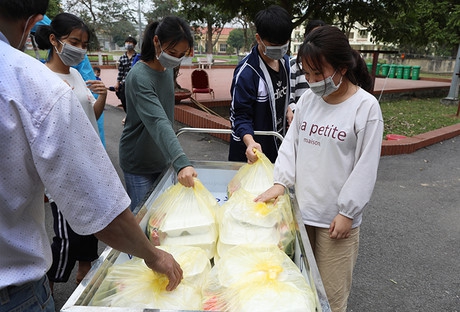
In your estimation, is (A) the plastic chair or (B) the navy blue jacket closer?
(B) the navy blue jacket

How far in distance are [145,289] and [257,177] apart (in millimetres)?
1037

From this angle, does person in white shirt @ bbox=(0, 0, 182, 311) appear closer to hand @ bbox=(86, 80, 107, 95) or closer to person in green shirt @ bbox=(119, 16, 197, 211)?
person in green shirt @ bbox=(119, 16, 197, 211)

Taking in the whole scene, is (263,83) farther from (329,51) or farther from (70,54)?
(70,54)

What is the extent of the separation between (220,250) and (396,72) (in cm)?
2483

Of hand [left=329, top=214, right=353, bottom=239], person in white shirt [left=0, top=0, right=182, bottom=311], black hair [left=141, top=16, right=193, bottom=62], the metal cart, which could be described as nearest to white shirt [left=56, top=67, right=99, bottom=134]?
black hair [left=141, top=16, right=193, bottom=62]

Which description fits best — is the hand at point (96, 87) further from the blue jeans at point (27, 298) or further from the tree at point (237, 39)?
the tree at point (237, 39)

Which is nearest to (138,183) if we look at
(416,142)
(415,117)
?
(416,142)

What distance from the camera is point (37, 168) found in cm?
85

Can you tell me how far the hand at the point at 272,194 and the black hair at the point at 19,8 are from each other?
1263mm

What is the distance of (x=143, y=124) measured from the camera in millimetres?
2238

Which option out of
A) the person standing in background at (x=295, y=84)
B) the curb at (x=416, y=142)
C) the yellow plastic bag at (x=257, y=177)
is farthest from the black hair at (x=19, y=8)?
the curb at (x=416, y=142)

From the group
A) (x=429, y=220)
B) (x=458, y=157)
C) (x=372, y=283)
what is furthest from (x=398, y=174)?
(x=372, y=283)

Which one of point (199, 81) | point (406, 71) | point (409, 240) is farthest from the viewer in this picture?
point (406, 71)

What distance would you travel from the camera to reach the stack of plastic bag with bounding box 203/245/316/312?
1142mm
